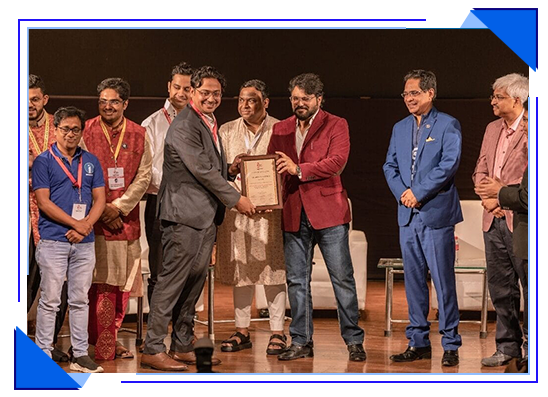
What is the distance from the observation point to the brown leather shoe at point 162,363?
5.78m

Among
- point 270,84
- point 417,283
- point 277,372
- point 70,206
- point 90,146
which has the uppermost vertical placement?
point 270,84

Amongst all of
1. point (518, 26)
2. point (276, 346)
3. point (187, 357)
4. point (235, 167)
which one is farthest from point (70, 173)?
point (518, 26)

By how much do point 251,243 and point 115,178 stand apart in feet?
3.32

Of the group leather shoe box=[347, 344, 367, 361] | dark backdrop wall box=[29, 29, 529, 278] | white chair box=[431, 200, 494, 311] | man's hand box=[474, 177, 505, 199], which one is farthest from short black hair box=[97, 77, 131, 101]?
white chair box=[431, 200, 494, 311]

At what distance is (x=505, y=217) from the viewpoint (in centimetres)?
589

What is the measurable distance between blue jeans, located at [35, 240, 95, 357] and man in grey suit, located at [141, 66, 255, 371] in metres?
0.41

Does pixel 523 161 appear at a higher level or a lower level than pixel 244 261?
higher

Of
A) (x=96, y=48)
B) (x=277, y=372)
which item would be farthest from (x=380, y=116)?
(x=277, y=372)

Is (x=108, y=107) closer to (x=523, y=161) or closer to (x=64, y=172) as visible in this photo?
(x=64, y=172)

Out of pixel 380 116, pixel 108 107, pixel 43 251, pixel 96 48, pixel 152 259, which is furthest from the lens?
pixel 380 116

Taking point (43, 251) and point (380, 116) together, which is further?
point (380, 116)

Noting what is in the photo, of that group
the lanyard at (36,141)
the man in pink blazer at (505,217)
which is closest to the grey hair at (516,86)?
the man in pink blazer at (505,217)

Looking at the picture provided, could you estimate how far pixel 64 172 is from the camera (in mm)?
5656

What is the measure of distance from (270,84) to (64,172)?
13.3 ft
